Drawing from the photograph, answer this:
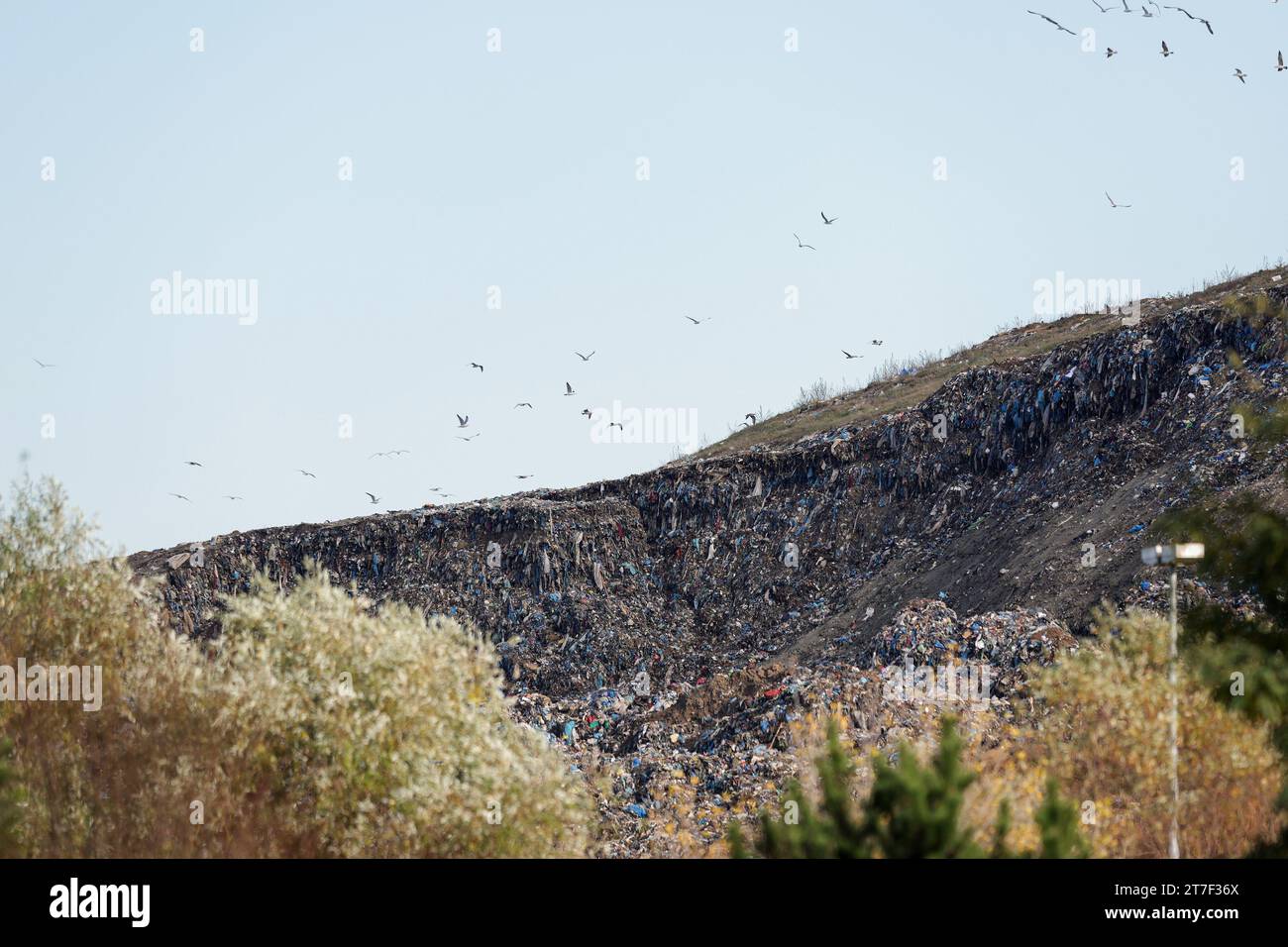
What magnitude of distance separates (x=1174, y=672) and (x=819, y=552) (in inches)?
1055

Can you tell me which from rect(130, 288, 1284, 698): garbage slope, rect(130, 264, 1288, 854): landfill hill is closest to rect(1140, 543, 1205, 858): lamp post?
rect(130, 264, 1288, 854): landfill hill

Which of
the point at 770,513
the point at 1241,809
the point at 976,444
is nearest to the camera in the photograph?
the point at 1241,809

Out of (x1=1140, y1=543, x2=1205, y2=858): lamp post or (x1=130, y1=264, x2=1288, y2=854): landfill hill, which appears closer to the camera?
(x1=1140, y1=543, x2=1205, y2=858): lamp post

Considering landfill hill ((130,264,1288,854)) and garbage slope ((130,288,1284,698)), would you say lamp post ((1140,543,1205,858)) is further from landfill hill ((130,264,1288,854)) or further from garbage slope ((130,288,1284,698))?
garbage slope ((130,288,1284,698))

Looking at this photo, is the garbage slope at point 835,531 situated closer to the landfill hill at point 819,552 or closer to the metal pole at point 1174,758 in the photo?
the landfill hill at point 819,552

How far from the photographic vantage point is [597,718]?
3369 centimetres

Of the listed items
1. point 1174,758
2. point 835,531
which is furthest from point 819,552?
point 1174,758

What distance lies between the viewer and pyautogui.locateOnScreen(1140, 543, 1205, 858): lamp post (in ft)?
58.2

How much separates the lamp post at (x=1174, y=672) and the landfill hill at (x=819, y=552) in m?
6.90

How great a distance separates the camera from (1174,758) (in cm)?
1889

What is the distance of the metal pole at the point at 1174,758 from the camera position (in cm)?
1858
